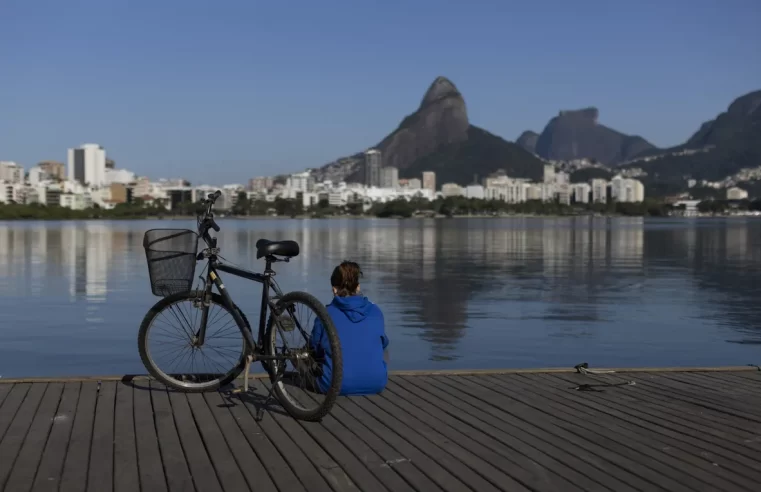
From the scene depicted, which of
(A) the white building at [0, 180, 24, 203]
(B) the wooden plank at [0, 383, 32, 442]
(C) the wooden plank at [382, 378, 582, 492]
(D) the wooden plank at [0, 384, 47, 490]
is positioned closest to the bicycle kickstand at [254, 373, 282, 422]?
(C) the wooden plank at [382, 378, 582, 492]

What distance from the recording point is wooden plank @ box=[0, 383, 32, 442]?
16.9 ft

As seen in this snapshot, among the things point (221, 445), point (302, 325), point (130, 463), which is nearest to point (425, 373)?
point (302, 325)

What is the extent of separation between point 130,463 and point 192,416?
98 cm

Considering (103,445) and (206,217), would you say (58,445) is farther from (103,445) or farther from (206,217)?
(206,217)

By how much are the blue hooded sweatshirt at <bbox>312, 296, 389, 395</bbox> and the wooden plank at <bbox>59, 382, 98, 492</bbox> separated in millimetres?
1656

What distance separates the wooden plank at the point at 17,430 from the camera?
14.4 ft

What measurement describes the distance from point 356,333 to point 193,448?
1.43 metres

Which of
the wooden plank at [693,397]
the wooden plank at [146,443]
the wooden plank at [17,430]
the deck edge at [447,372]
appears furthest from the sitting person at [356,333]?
the wooden plank at [693,397]

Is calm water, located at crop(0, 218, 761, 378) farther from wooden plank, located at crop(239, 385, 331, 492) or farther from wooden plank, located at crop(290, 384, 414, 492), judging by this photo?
wooden plank, located at crop(290, 384, 414, 492)

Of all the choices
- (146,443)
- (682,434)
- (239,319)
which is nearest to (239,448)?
(146,443)

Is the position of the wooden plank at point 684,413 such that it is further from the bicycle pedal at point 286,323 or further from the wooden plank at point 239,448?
the wooden plank at point 239,448

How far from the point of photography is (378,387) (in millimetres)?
6023

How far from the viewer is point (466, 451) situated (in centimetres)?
472

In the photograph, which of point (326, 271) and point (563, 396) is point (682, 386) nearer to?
point (563, 396)
